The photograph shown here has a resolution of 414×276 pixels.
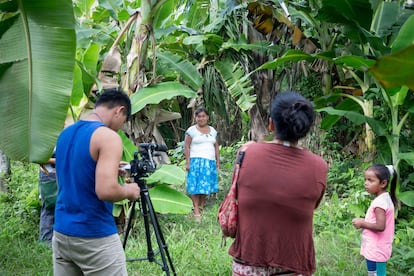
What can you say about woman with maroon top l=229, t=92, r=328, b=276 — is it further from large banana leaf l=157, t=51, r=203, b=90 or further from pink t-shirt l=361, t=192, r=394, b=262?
large banana leaf l=157, t=51, r=203, b=90

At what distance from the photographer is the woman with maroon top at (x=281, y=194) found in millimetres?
1784

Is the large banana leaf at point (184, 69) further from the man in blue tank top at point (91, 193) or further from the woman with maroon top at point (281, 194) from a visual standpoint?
the woman with maroon top at point (281, 194)

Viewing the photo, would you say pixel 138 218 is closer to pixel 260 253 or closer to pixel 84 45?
pixel 84 45

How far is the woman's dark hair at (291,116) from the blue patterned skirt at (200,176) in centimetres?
336

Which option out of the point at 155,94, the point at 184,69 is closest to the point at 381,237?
the point at 155,94

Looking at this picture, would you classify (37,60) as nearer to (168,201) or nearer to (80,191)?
(80,191)

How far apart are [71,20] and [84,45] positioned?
11.1 feet

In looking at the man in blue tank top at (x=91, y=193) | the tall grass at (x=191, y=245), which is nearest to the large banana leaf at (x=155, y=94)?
the tall grass at (x=191, y=245)

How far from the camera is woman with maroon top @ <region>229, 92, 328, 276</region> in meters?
1.78

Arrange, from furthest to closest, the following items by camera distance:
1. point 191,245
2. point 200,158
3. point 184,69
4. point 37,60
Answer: point 184,69 → point 200,158 → point 191,245 → point 37,60

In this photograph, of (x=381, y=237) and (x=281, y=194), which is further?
(x=381, y=237)

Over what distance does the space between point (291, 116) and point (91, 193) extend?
3.10 feet

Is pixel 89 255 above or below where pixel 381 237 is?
above

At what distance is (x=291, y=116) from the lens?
1.79 metres
